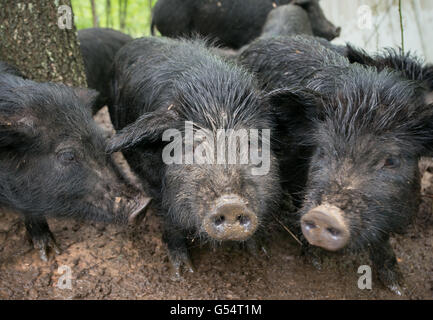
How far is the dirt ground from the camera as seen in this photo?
150 inches

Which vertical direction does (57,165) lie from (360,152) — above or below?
below

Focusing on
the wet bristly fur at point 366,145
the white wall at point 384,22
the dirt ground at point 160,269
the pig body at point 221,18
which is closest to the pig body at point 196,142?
the dirt ground at point 160,269

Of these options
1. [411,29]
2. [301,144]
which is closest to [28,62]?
[301,144]

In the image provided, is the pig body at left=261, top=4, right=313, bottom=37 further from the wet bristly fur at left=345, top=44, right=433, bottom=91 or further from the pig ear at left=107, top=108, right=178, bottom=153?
the pig ear at left=107, top=108, right=178, bottom=153

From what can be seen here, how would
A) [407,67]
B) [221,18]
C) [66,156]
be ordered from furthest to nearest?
[221,18] → [407,67] → [66,156]

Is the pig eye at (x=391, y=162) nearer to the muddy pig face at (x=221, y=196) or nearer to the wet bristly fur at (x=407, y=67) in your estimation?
the muddy pig face at (x=221, y=196)

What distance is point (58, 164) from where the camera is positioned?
3.63m

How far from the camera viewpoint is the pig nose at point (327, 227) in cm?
294

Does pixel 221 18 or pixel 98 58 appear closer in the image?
pixel 98 58

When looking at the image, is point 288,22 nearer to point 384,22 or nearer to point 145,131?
point 384,22

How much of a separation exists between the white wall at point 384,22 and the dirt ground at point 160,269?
3.41 m

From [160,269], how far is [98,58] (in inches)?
137

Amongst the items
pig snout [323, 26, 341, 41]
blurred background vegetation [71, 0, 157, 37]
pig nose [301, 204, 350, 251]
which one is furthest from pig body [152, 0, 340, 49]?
pig nose [301, 204, 350, 251]

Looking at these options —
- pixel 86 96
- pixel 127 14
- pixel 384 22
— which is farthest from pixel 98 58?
pixel 127 14
